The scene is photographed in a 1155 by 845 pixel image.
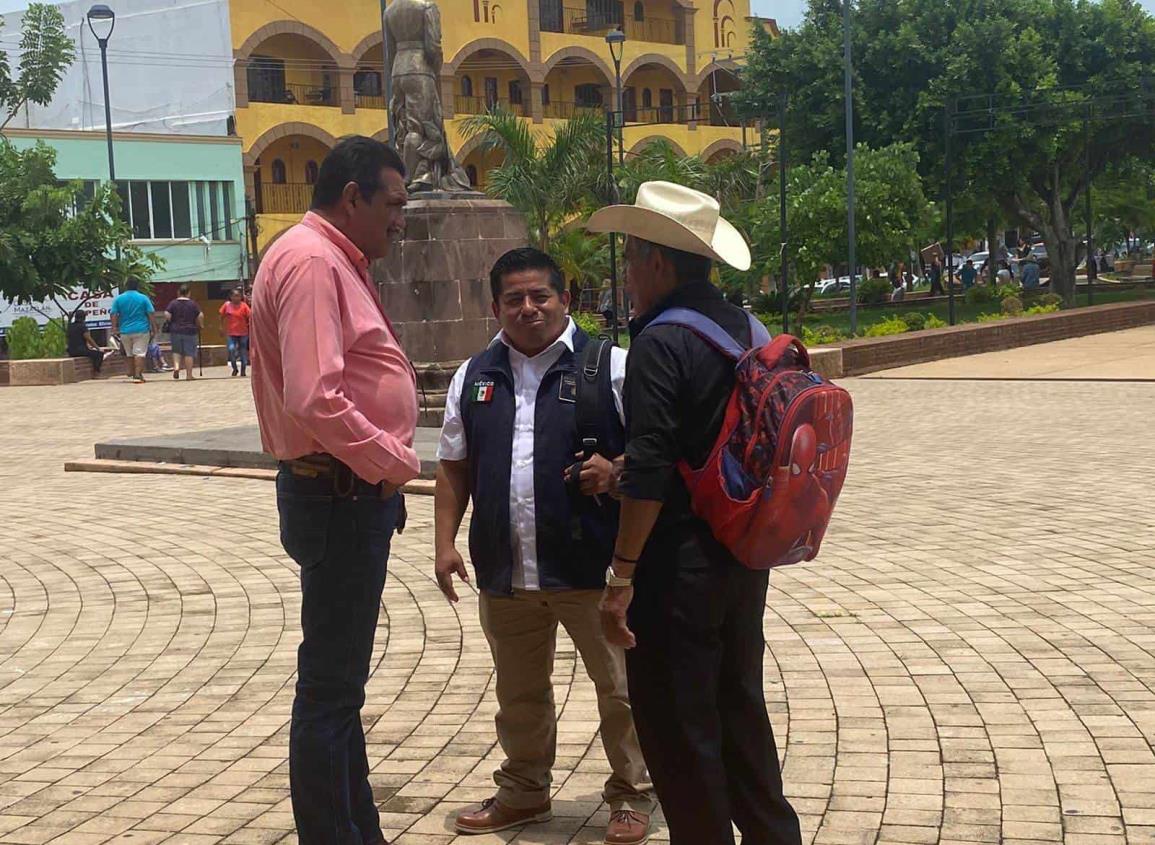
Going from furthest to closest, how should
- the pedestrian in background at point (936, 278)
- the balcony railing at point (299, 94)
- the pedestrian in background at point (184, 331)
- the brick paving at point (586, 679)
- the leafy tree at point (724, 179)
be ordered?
the pedestrian in background at point (936, 278)
the balcony railing at point (299, 94)
the leafy tree at point (724, 179)
the pedestrian in background at point (184, 331)
the brick paving at point (586, 679)

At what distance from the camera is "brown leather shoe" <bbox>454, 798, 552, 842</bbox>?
14.3 feet

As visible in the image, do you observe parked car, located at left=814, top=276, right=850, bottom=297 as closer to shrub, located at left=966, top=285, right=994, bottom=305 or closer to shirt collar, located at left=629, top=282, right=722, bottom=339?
shrub, located at left=966, top=285, right=994, bottom=305

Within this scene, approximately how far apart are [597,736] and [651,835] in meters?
0.92

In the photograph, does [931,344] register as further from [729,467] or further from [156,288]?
[156,288]

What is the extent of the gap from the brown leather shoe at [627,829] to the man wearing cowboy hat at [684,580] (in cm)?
47

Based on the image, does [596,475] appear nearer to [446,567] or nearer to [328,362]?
[446,567]

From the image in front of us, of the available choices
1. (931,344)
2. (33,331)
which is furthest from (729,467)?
(33,331)

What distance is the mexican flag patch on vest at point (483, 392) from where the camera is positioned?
14.2 ft

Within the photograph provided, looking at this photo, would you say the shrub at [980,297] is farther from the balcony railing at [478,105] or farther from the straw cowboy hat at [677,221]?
the straw cowboy hat at [677,221]

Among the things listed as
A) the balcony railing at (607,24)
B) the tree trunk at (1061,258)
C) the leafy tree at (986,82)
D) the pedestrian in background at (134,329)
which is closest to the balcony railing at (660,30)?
the balcony railing at (607,24)

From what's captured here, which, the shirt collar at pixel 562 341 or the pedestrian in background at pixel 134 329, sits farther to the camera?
the pedestrian in background at pixel 134 329

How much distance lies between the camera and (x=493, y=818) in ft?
14.3

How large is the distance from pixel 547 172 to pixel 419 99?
1488cm

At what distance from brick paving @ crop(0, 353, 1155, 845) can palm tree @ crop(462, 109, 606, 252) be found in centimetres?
1985
